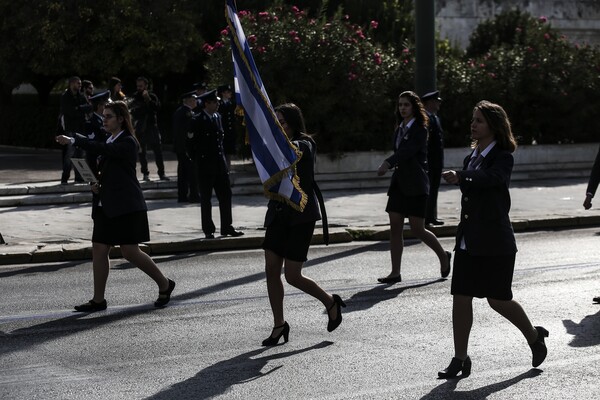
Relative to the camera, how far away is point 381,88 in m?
21.2

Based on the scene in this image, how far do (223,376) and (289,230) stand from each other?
1.34 meters

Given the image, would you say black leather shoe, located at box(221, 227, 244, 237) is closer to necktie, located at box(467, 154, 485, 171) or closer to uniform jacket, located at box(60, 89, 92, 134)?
uniform jacket, located at box(60, 89, 92, 134)

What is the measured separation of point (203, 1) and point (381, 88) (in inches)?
484

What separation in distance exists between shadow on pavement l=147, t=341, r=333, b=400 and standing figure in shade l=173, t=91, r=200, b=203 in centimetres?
949

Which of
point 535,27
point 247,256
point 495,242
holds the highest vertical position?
point 535,27

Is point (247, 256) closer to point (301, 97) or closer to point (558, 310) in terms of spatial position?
point (558, 310)

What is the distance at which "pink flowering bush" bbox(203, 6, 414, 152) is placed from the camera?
20.4 meters

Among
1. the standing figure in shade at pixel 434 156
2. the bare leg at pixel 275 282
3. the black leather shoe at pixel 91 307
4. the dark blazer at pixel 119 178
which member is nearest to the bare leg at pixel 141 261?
the dark blazer at pixel 119 178

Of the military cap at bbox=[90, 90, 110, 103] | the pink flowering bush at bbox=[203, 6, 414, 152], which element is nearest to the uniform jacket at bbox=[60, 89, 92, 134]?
the pink flowering bush at bbox=[203, 6, 414, 152]

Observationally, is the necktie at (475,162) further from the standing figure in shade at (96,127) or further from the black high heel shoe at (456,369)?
the standing figure in shade at (96,127)

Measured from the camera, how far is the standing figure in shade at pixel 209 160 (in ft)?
46.8

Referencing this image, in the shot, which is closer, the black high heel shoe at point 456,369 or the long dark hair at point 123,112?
the black high heel shoe at point 456,369

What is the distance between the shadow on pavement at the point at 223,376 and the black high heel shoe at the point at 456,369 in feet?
3.47

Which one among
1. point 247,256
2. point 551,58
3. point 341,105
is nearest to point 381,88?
point 341,105
